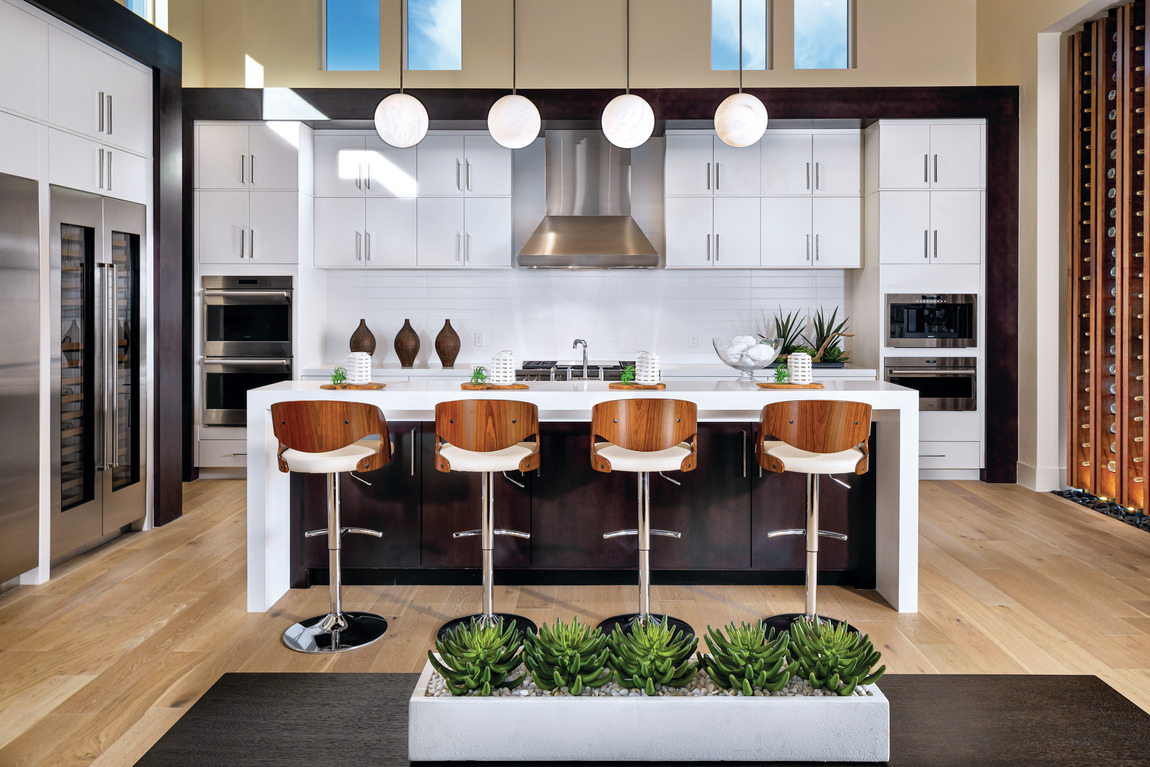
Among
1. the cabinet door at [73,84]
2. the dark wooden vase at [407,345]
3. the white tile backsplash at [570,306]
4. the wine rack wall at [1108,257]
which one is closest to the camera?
the cabinet door at [73,84]

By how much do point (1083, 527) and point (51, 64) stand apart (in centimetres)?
591

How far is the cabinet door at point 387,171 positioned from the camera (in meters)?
6.03

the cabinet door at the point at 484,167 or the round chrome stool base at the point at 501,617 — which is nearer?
the round chrome stool base at the point at 501,617

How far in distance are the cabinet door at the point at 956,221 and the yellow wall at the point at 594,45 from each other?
1117 mm

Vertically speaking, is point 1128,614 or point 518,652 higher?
point 518,652

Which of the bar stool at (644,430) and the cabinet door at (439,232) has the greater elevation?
the cabinet door at (439,232)

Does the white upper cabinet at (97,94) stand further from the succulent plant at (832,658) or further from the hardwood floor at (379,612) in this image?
the succulent plant at (832,658)

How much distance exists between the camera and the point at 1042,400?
558cm

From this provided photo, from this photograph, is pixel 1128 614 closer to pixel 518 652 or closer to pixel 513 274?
pixel 518 652

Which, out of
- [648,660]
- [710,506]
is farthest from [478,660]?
[710,506]

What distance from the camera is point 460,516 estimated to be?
3592mm

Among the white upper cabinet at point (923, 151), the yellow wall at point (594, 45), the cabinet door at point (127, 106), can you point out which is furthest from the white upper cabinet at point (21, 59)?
the white upper cabinet at point (923, 151)

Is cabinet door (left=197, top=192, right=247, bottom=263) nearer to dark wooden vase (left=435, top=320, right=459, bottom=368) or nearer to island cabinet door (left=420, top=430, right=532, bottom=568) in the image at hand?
dark wooden vase (left=435, top=320, right=459, bottom=368)

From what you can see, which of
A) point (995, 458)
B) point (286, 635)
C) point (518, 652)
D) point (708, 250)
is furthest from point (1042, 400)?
point (518, 652)
